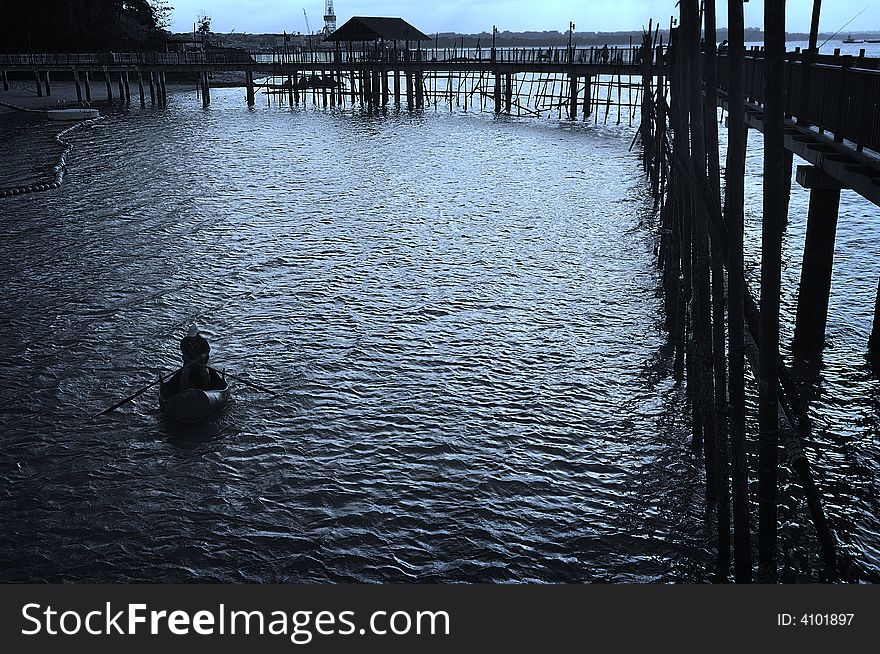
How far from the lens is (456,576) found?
31.7 feet

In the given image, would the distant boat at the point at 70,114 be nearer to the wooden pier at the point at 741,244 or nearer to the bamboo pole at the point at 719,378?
the wooden pier at the point at 741,244

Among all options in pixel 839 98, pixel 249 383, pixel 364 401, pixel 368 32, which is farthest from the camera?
pixel 368 32

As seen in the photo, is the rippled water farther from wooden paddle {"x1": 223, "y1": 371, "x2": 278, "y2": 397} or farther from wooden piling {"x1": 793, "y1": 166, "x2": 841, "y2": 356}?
wooden piling {"x1": 793, "y1": 166, "x2": 841, "y2": 356}

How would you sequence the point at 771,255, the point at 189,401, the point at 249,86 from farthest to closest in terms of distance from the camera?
1. the point at 249,86
2. the point at 189,401
3. the point at 771,255

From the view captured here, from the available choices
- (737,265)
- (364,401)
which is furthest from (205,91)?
(737,265)

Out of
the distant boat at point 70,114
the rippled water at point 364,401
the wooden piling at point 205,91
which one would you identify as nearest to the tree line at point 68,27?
the wooden piling at point 205,91

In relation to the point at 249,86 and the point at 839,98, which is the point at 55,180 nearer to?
the point at 839,98

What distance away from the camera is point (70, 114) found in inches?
2188

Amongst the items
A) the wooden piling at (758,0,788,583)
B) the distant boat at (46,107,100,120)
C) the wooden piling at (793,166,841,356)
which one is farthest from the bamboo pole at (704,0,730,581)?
the distant boat at (46,107,100,120)

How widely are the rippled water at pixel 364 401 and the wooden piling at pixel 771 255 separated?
189 centimetres

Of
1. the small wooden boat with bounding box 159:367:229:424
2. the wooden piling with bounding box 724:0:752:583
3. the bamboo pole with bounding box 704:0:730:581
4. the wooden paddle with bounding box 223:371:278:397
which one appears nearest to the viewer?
the wooden piling with bounding box 724:0:752:583

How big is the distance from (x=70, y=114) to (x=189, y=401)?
4902 centimetres

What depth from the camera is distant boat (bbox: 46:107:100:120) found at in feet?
180

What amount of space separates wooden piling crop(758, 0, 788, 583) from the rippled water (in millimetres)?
1894
